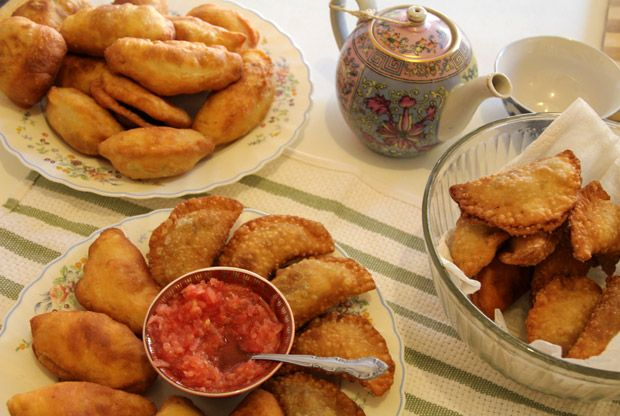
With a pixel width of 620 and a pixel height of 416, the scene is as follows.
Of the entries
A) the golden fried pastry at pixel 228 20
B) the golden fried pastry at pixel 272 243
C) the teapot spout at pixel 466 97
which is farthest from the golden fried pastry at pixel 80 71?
the teapot spout at pixel 466 97

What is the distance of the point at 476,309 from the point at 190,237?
0.55 meters

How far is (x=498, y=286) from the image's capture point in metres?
1.05

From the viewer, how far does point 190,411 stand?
938 mm

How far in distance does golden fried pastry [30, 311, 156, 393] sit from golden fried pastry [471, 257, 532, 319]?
58 centimetres

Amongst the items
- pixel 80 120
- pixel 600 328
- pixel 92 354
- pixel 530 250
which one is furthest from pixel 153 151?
pixel 600 328

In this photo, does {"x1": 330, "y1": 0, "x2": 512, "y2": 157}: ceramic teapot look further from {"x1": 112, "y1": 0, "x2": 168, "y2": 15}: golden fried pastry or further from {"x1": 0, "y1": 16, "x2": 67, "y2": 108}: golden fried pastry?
{"x1": 0, "y1": 16, "x2": 67, "y2": 108}: golden fried pastry

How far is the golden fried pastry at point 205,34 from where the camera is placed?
1.45m

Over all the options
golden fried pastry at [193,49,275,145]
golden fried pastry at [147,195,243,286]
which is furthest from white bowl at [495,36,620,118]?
golden fried pastry at [147,195,243,286]

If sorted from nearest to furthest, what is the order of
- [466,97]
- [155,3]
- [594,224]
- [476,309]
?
[476,309] → [594,224] → [466,97] → [155,3]

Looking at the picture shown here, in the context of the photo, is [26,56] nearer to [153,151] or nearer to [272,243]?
[153,151]

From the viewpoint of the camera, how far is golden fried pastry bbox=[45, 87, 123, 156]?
132 centimetres

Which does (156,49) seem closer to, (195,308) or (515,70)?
(195,308)

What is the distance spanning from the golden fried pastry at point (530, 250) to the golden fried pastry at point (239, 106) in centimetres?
67

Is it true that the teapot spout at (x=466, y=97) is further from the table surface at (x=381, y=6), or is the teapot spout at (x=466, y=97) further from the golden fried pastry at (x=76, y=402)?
the golden fried pastry at (x=76, y=402)
